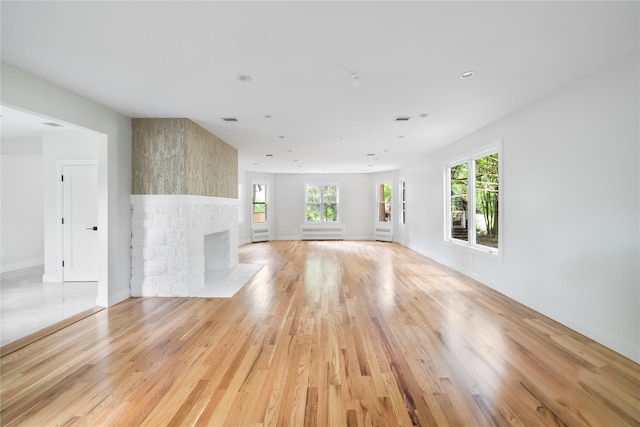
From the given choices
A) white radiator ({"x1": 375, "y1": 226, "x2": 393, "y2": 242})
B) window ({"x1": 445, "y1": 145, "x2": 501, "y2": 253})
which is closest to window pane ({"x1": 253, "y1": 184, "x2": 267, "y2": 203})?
white radiator ({"x1": 375, "y1": 226, "x2": 393, "y2": 242})

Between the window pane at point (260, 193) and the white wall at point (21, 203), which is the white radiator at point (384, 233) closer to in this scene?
the window pane at point (260, 193)

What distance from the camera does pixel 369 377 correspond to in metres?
2.08

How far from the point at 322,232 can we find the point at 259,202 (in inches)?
A: 102

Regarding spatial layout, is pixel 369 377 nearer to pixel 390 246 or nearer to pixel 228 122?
pixel 228 122

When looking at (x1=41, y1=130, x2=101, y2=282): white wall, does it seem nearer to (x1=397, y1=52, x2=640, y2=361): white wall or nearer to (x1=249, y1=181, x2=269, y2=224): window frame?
(x1=249, y1=181, x2=269, y2=224): window frame

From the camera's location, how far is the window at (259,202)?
1036 centimetres

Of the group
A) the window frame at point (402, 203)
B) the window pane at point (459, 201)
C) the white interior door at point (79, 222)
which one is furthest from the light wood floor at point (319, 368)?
the window frame at point (402, 203)

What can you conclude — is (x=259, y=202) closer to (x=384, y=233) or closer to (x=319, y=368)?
(x=384, y=233)

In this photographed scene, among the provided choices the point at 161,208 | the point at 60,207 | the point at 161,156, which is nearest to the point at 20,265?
the point at 60,207

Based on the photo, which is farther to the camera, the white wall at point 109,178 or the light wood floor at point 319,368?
the white wall at point 109,178

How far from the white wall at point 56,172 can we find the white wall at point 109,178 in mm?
1341

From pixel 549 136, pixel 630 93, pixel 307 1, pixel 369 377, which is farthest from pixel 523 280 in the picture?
pixel 307 1

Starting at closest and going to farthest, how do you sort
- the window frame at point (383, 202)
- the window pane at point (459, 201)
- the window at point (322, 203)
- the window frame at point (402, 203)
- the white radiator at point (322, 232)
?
the window pane at point (459, 201) → the window frame at point (402, 203) → the window frame at point (383, 202) → the white radiator at point (322, 232) → the window at point (322, 203)

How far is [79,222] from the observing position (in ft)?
15.9
